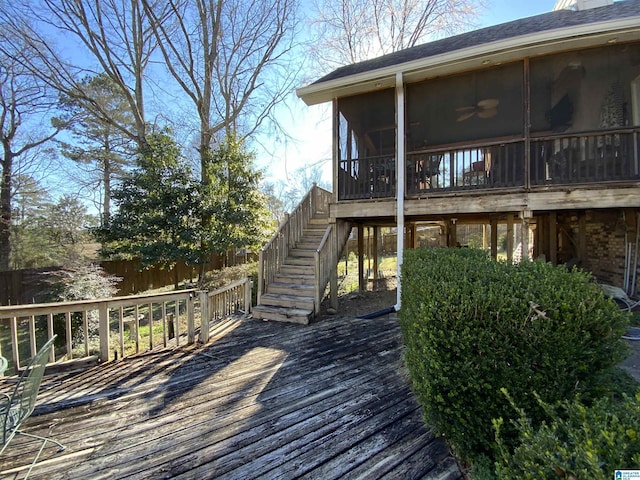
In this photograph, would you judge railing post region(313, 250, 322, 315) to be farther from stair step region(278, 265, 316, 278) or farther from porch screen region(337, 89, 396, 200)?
porch screen region(337, 89, 396, 200)

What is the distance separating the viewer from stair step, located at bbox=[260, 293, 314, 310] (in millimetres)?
5689

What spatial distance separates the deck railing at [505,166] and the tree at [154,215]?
6096 millimetres

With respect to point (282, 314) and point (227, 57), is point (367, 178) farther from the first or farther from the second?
point (227, 57)

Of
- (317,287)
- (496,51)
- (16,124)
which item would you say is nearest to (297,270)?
(317,287)

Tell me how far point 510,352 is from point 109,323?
27.0 ft

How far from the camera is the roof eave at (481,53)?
461 cm

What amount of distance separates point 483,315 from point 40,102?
Result: 17438 mm

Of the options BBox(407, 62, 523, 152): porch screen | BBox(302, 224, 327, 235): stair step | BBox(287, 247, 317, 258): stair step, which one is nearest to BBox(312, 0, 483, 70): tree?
BBox(407, 62, 523, 152): porch screen

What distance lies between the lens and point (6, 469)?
197 cm

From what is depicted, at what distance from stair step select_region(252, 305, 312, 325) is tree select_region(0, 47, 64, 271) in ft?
44.1

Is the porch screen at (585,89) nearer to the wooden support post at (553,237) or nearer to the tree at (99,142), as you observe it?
the wooden support post at (553,237)

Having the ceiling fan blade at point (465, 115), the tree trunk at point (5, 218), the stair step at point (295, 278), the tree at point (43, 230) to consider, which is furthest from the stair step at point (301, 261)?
A: the tree trunk at point (5, 218)

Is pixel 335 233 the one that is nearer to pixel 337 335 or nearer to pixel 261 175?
pixel 337 335

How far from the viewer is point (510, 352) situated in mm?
1762
